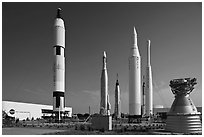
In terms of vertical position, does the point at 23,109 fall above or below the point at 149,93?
below

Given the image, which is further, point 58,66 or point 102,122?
point 58,66

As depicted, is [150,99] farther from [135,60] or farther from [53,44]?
[53,44]

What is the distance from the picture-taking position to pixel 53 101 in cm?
3769

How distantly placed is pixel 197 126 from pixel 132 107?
22050mm

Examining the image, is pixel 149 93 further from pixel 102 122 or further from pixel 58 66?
pixel 102 122

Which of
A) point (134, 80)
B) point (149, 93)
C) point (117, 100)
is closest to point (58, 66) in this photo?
point (134, 80)

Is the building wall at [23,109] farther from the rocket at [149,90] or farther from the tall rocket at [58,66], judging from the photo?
the rocket at [149,90]

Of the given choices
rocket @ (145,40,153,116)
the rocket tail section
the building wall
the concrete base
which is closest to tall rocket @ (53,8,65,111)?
the building wall

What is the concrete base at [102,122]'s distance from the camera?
74.1ft

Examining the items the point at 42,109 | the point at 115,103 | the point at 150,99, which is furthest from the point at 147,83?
the point at 42,109

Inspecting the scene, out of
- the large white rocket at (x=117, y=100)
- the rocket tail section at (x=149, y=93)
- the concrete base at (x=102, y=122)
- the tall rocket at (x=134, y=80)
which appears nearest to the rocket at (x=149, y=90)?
the rocket tail section at (x=149, y=93)

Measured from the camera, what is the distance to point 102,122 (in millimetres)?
22844

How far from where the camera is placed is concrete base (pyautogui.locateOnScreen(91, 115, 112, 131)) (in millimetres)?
22594

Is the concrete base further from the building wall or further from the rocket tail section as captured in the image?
the building wall
